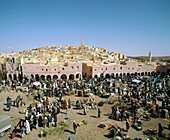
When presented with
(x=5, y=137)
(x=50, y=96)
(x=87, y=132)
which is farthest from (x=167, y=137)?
(x=50, y=96)

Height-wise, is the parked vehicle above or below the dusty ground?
above

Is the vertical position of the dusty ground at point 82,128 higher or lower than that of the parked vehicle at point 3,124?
lower

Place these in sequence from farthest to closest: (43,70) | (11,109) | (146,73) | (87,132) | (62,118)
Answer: (146,73) < (43,70) < (11,109) < (62,118) < (87,132)

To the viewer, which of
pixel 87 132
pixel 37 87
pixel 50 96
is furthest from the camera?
pixel 37 87

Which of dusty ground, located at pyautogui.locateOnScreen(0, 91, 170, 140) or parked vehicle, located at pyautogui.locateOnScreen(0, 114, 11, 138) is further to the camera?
dusty ground, located at pyautogui.locateOnScreen(0, 91, 170, 140)

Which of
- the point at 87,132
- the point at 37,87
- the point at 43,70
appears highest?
the point at 43,70

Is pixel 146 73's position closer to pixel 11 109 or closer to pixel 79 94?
pixel 79 94

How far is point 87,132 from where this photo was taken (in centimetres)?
955

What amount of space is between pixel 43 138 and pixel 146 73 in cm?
3331

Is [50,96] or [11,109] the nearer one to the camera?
[11,109]

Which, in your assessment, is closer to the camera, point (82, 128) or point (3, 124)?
point (3, 124)

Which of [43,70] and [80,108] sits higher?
[43,70]

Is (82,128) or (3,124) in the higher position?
(3,124)

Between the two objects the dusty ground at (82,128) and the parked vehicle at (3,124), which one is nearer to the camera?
the parked vehicle at (3,124)
